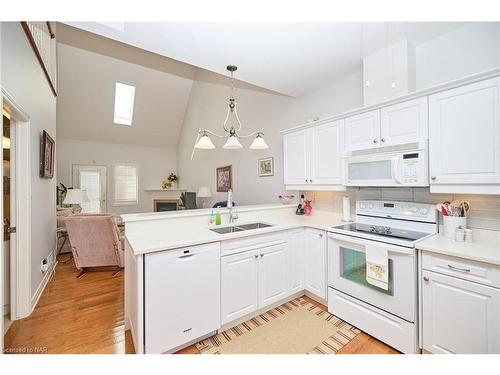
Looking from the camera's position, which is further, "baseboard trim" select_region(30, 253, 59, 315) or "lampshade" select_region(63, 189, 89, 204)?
"lampshade" select_region(63, 189, 89, 204)

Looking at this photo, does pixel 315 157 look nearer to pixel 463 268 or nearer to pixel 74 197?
pixel 463 268

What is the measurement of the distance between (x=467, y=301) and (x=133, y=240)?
237 cm

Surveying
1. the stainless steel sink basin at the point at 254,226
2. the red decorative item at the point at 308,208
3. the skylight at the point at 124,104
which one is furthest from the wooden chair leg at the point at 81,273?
the skylight at the point at 124,104

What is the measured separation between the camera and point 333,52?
7.32 ft

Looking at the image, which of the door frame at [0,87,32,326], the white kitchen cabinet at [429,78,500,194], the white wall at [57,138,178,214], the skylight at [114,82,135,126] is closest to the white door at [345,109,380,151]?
the white kitchen cabinet at [429,78,500,194]

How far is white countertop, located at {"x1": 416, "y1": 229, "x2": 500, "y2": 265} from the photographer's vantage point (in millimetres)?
1392

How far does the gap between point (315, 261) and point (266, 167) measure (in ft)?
6.22

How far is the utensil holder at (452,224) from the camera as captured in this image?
1.75 m

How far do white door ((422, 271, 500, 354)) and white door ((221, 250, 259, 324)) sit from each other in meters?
1.32

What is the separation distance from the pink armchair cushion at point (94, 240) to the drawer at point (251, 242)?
81.3 inches

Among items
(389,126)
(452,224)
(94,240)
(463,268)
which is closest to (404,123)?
(389,126)

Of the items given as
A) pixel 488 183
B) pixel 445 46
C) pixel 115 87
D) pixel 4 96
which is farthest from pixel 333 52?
pixel 115 87

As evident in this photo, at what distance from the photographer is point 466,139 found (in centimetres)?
161

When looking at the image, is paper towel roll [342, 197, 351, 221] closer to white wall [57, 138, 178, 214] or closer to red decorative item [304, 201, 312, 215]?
red decorative item [304, 201, 312, 215]
